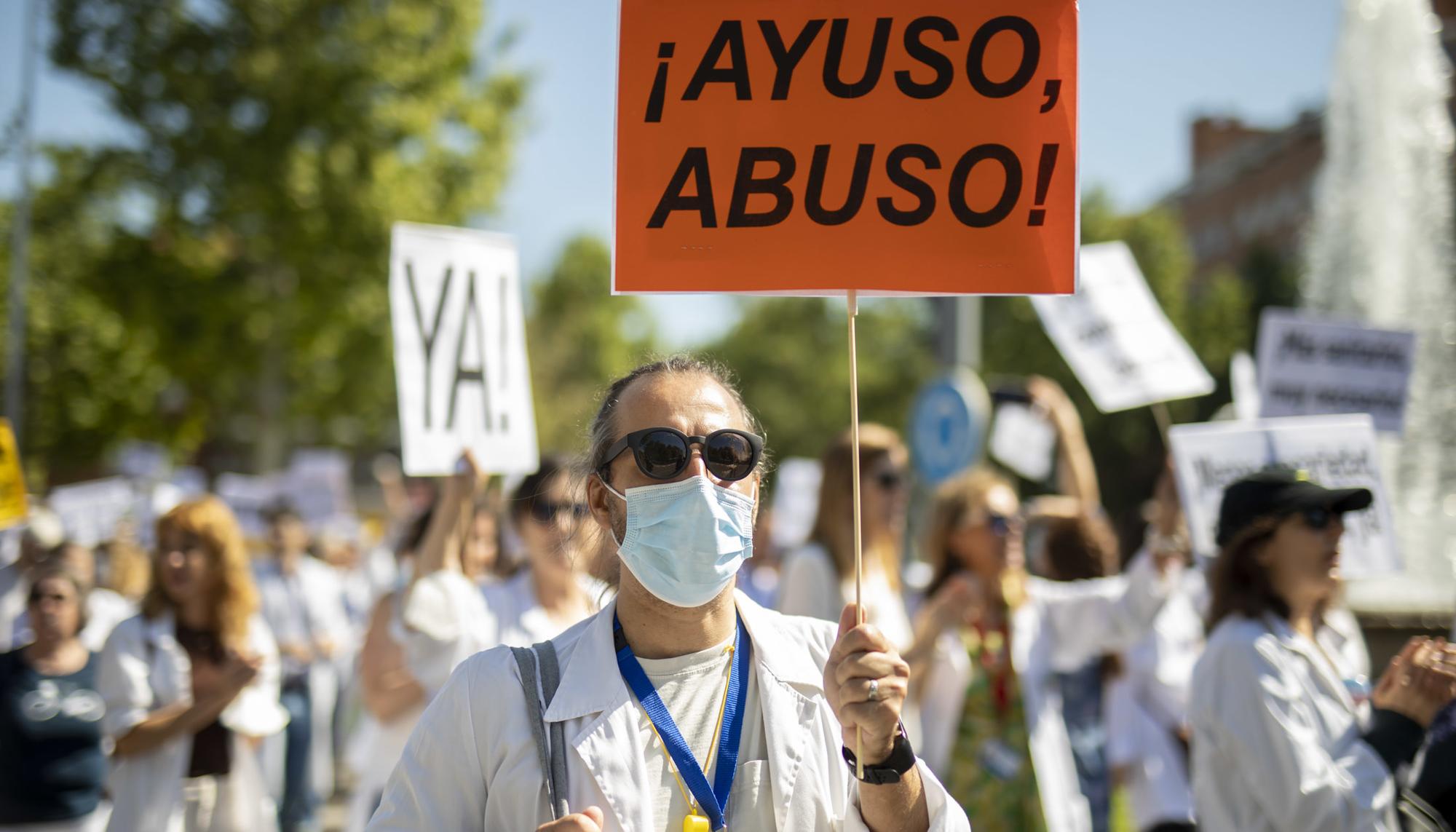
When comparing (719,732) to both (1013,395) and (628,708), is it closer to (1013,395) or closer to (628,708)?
(628,708)

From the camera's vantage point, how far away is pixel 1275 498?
3.82 metres

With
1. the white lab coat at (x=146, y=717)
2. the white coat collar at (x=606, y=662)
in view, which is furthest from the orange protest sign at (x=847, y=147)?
the white lab coat at (x=146, y=717)

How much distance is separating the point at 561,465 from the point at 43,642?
85.2 inches

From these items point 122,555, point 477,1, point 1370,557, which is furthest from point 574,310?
point 1370,557

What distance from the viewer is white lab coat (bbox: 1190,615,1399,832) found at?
133 inches

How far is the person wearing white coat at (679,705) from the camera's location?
236cm

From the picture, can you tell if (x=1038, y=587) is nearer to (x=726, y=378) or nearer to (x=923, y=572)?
(x=923, y=572)

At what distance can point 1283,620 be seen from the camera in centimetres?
375

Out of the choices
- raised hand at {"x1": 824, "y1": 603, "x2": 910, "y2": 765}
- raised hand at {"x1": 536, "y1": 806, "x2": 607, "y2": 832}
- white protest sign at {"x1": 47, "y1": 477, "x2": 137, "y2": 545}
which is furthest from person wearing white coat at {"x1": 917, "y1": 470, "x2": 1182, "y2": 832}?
white protest sign at {"x1": 47, "y1": 477, "x2": 137, "y2": 545}

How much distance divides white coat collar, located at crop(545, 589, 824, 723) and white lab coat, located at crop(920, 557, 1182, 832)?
280 centimetres

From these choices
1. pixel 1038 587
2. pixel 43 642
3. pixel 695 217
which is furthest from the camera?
pixel 1038 587

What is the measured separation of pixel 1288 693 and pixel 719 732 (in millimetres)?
1864

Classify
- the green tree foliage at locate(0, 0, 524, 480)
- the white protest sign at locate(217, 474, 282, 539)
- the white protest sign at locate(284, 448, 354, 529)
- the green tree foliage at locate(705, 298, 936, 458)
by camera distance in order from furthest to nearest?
the green tree foliage at locate(705, 298, 936, 458) → the green tree foliage at locate(0, 0, 524, 480) → the white protest sign at locate(284, 448, 354, 529) → the white protest sign at locate(217, 474, 282, 539)

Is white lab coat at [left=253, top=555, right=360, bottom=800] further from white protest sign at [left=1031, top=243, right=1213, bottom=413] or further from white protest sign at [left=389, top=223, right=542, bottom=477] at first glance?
white protest sign at [left=1031, top=243, right=1213, bottom=413]
